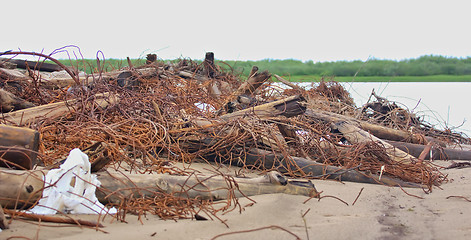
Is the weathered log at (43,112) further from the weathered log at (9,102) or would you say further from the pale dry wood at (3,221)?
the pale dry wood at (3,221)

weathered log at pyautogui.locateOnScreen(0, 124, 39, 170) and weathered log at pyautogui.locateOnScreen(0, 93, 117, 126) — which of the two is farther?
weathered log at pyautogui.locateOnScreen(0, 93, 117, 126)

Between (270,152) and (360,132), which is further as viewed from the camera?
(360,132)

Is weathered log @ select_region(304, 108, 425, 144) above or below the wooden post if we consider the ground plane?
below

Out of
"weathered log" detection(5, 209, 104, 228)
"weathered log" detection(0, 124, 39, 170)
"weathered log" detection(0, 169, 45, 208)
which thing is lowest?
"weathered log" detection(5, 209, 104, 228)

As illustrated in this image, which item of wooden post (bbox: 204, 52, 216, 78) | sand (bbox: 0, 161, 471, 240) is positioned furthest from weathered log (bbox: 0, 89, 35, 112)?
wooden post (bbox: 204, 52, 216, 78)

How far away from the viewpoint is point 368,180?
12.5ft

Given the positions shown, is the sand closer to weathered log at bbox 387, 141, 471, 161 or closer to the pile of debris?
the pile of debris

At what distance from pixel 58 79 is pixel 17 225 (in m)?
3.83

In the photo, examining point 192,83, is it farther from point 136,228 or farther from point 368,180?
point 136,228

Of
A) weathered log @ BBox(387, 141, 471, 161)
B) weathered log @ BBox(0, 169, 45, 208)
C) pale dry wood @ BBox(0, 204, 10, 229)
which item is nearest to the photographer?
pale dry wood @ BBox(0, 204, 10, 229)

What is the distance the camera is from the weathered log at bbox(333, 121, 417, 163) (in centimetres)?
448

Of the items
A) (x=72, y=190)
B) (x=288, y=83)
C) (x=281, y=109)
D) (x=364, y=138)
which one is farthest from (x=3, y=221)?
(x=288, y=83)

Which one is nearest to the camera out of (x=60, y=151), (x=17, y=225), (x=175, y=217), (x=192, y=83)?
(x=17, y=225)

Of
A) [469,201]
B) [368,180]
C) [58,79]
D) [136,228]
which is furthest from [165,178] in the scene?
[58,79]
